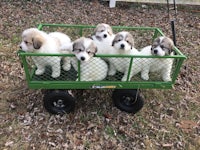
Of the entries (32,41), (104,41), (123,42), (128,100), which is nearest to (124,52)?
(123,42)

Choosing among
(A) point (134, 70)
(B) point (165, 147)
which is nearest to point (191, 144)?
(B) point (165, 147)

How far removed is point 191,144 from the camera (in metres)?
3.81

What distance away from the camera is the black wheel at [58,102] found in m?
3.70

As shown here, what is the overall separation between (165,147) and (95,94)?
140 cm

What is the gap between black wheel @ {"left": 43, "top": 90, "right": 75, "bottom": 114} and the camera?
370 cm

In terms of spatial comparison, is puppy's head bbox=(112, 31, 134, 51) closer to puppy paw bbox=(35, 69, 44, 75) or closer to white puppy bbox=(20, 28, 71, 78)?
white puppy bbox=(20, 28, 71, 78)

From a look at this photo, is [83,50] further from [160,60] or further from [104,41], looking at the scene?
[160,60]

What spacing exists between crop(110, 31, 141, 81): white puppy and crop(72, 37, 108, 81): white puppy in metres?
0.21

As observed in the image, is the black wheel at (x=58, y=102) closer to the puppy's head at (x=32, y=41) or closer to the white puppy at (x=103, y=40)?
the puppy's head at (x=32, y=41)

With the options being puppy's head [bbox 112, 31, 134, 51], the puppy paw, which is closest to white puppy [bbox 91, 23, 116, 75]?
puppy's head [bbox 112, 31, 134, 51]

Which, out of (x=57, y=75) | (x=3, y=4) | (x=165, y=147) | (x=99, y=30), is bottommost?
(x=165, y=147)

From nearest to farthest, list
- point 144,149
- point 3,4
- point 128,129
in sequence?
1. point 144,149
2. point 128,129
3. point 3,4

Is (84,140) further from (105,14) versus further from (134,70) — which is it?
(105,14)

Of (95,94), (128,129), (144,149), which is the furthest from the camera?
(95,94)
